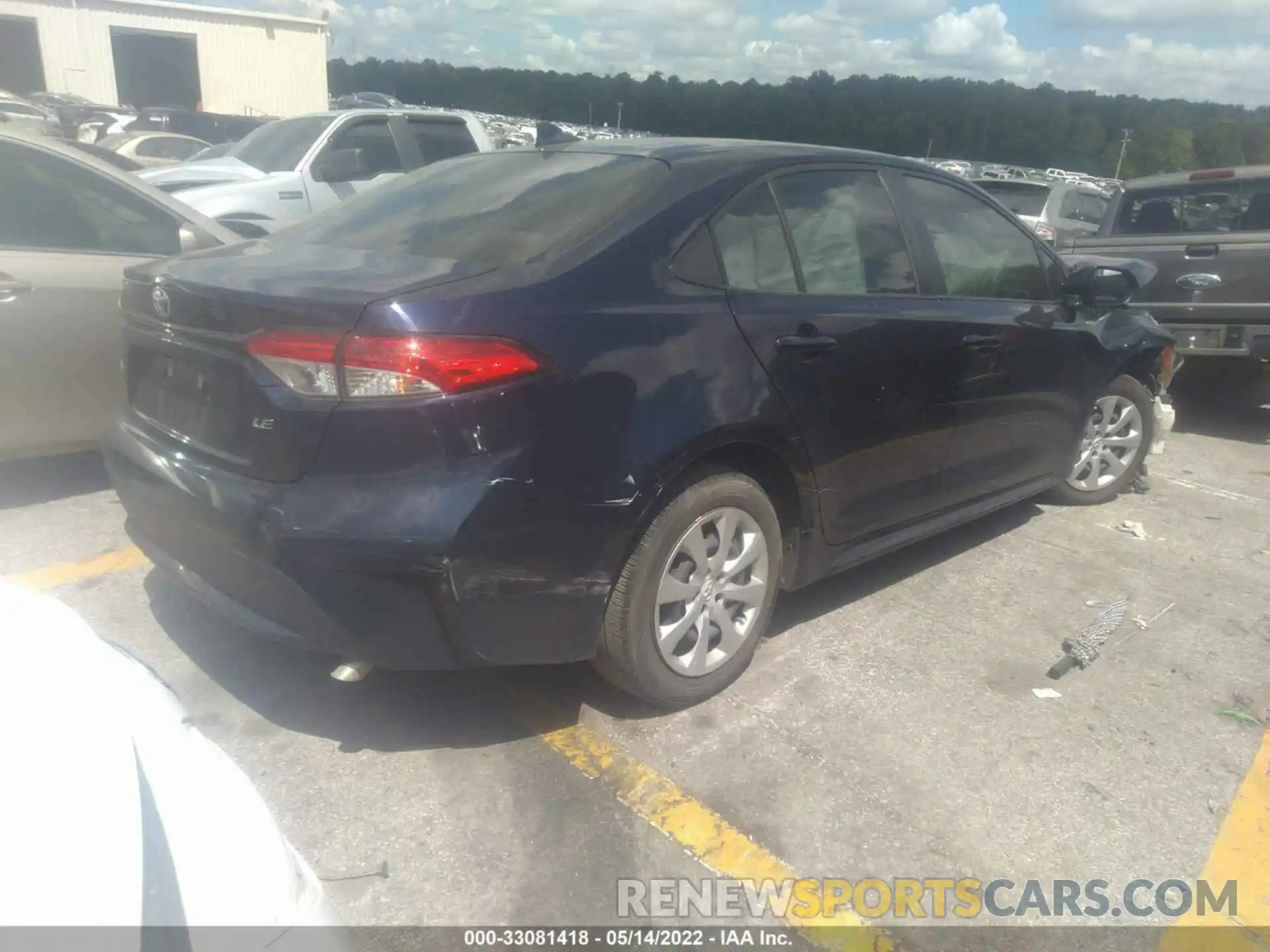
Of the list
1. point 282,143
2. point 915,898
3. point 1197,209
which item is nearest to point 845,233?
point 915,898

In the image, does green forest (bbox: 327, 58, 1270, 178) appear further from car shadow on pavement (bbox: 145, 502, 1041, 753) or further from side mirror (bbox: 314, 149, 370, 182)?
car shadow on pavement (bbox: 145, 502, 1041, 753)

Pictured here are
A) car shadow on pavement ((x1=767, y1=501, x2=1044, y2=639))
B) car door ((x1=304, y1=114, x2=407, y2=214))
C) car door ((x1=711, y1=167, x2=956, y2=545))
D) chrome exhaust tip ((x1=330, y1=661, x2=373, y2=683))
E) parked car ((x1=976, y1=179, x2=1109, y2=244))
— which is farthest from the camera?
parked car ((x1=976, y1=179, x2=1109, y2=244))

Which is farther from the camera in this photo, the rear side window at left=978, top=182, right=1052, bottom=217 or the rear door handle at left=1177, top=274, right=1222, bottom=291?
the rear side window at left=978, top=182, right=1052, bottom=217

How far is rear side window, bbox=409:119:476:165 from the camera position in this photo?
9.98 metres

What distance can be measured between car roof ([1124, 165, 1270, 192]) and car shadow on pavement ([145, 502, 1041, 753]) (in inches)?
243

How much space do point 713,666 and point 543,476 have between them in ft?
3.31

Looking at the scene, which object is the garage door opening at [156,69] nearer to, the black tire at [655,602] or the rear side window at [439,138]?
the rear side window at [439,138]

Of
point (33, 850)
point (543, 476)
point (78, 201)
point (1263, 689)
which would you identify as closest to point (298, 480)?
point (543, 476)

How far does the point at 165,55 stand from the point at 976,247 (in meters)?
43.6

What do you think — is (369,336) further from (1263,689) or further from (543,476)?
(1263,689)

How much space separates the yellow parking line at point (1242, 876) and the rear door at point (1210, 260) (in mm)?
4365

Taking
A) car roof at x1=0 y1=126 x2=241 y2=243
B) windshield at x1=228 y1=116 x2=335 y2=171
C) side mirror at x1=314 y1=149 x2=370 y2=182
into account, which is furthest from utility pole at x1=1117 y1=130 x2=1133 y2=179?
car roof at x1=0 y1=126 x2=241 y2=243

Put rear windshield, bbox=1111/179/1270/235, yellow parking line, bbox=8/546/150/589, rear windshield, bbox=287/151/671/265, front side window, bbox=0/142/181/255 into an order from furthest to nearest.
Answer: rear windshield, bbox=1111/179/1270/235, front side window, bbox=0/142/181/255, yellow parking line, bbox=8/546/150/589, rear windshield, bbox=287/151/671/265

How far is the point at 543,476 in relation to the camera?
2.49 metres
